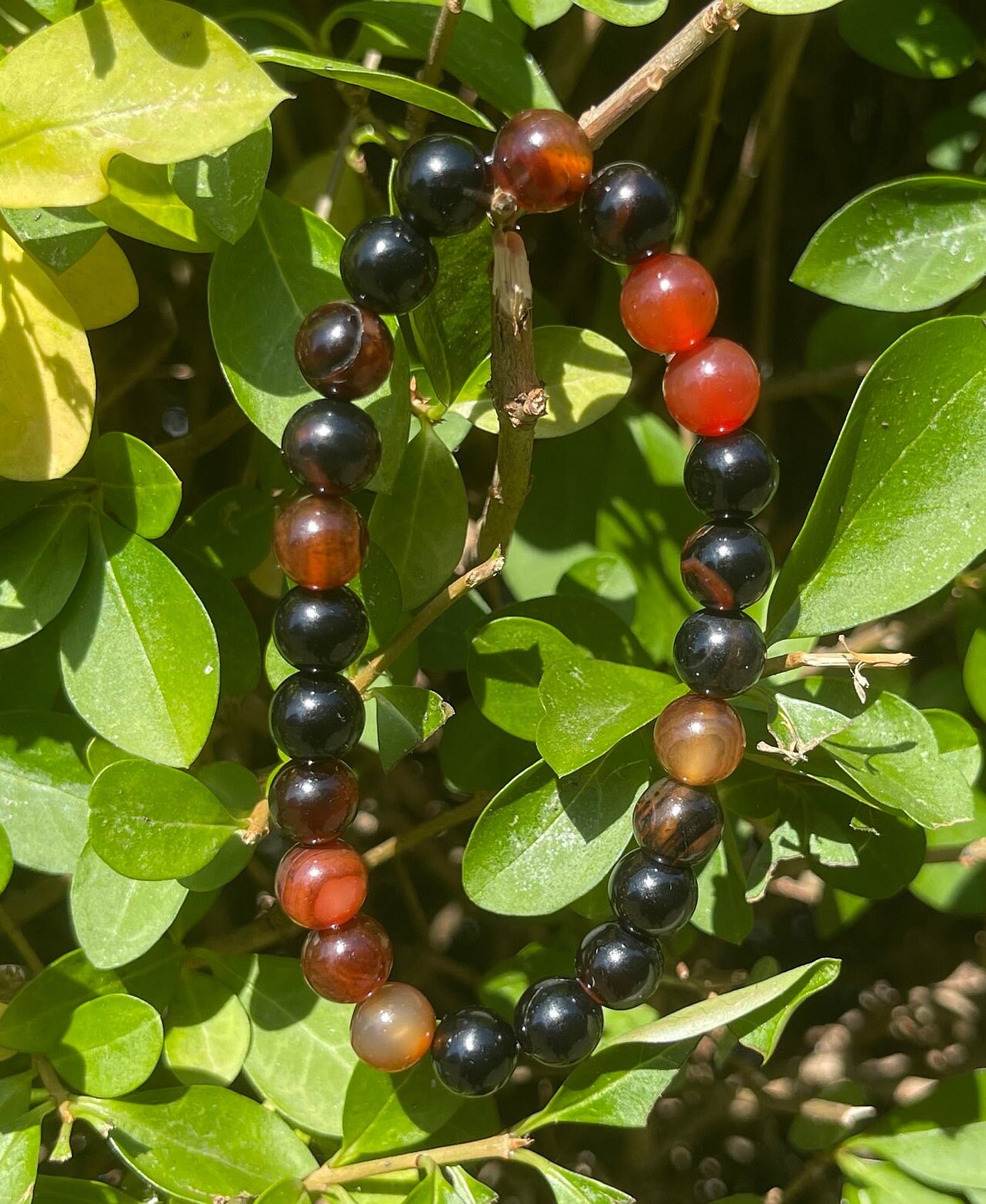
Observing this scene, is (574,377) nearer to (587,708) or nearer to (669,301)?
(669,301)

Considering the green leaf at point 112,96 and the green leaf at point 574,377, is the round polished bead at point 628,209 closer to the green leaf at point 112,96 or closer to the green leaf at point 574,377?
the green leaf at point 574,377

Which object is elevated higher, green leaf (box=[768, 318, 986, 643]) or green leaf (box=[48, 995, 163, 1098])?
green leaf (box=[768, 318, 986, 643])

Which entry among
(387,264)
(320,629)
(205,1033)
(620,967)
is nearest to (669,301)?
(387,264)

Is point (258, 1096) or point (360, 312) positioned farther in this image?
point (258, 1096)

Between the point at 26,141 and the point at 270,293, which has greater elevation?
the point at 26,141

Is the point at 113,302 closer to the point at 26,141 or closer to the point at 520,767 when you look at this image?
the point at 26,141

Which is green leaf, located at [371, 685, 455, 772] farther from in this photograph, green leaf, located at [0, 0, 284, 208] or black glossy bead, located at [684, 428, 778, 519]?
green leaf, located at [0, 0, 284, 208]

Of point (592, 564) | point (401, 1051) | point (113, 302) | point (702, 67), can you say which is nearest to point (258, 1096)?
point (401, 1051)

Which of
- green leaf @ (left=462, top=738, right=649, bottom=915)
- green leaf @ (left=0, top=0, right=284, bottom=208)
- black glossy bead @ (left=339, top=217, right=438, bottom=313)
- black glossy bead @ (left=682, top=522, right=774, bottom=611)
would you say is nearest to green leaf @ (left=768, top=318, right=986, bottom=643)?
black glossy bead @ (left=682, top=522, right=774, bottom=611)
